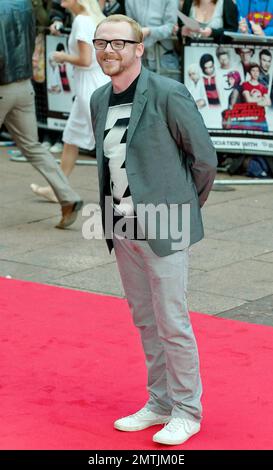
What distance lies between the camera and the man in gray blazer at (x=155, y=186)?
4934 millimetres

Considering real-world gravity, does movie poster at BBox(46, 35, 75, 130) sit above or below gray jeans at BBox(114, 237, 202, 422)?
below

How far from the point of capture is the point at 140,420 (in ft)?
17.5

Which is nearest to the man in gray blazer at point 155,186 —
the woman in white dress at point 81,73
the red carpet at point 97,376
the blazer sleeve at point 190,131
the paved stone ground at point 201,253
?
the blazer sleeve at point 190,131

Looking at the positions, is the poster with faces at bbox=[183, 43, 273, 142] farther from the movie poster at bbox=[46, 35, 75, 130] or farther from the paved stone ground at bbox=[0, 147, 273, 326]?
the movie poster at bbox=[46, 35, 75, 130]

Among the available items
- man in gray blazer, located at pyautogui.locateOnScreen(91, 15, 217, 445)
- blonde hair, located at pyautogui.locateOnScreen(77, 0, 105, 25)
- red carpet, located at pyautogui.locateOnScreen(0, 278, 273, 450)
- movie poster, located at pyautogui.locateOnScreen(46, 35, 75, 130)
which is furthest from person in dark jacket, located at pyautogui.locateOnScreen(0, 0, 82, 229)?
man in gray blazer, located at pyautogui.locateOnScreen(91, 15, 217, 445)

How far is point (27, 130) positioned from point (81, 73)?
0.91 meters

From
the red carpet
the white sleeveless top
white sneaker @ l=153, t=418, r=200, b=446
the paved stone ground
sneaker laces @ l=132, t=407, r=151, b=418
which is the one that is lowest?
the paved stone ground

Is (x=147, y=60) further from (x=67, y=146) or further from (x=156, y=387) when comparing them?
(x=156, y=387)

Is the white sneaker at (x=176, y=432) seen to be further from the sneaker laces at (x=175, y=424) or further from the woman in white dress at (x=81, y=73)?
the woman in white dress at (x=81, y=73)

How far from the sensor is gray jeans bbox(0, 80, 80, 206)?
959 centimetres

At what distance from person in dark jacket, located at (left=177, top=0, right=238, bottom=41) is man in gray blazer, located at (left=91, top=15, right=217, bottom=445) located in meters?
6.71

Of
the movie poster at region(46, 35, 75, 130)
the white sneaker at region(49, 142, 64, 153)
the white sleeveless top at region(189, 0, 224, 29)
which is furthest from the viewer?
the white sneaker at region(49, 142, 64, 153)

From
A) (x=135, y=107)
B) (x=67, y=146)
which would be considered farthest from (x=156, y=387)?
(x=67, y=146)

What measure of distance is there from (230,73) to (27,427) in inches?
278
